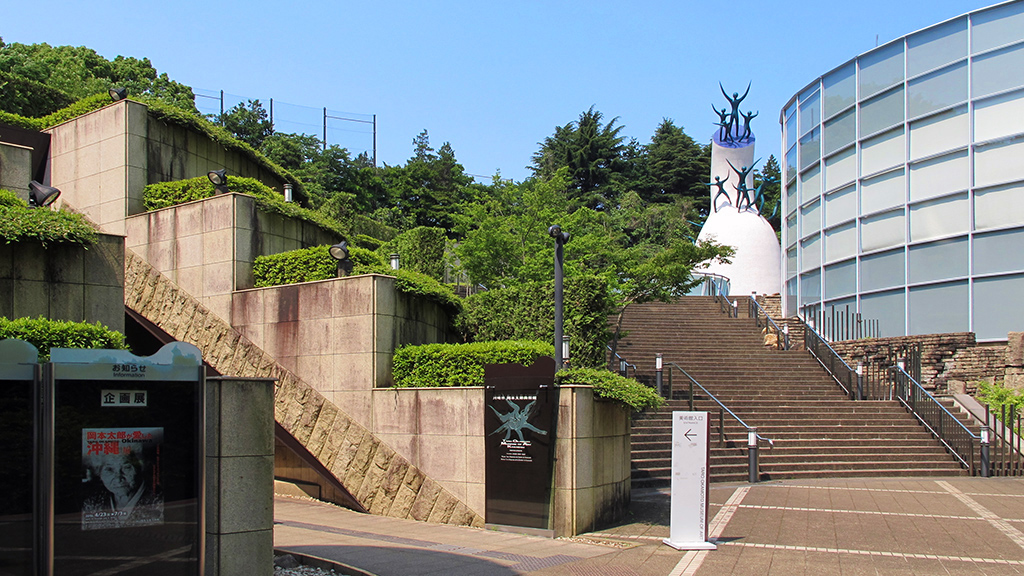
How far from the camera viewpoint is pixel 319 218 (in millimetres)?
18078

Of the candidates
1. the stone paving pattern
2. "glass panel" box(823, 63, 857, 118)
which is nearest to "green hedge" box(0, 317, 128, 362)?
the stone paving pattern

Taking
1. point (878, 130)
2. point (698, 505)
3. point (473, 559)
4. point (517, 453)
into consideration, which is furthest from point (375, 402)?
point (878, 130)

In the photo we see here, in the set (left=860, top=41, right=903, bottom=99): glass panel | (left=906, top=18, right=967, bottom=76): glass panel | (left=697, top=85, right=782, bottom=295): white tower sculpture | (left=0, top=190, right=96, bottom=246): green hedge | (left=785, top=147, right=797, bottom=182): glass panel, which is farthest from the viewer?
(left=697, top=85, right=782, bottom=295): white tower sculpture

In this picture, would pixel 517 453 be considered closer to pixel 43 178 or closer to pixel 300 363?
pixel 300 363

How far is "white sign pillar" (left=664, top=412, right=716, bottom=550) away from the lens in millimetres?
11008

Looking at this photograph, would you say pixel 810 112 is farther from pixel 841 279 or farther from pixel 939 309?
pixel 939 309

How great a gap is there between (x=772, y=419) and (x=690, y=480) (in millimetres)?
11179

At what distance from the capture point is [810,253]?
34156mm

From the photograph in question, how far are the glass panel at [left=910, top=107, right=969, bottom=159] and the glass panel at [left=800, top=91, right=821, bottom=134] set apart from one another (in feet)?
17.5

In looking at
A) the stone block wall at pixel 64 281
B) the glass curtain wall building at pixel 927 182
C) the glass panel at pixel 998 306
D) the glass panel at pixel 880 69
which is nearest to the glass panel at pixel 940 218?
the glass curtain wall building at pixel 927 182

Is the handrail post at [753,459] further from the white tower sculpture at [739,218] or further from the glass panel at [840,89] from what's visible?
the white tower sculpture at [739,218]

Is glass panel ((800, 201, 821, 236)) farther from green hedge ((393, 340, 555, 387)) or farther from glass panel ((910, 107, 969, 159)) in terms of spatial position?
green hedge ((393, 340, 555, 387))

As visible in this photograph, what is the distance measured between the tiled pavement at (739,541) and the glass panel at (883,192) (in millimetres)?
15854

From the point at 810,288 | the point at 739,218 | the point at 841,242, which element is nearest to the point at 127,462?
the point at 841,242
